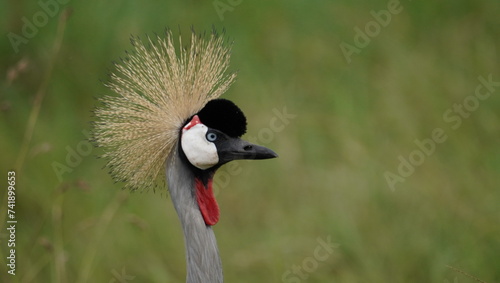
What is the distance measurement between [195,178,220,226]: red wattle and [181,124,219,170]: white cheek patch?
0.23ft

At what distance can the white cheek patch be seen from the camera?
2592 millimetres

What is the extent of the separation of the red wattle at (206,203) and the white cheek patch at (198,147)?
0.07m

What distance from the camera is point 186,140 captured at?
8.55 ft

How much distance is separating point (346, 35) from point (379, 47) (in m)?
0.20

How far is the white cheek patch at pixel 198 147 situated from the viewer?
102 inches

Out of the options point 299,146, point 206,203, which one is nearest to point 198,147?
point 206,203

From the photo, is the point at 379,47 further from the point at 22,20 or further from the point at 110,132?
the point at 110,132

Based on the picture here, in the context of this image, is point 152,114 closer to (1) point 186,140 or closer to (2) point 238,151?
(1) point 186,140

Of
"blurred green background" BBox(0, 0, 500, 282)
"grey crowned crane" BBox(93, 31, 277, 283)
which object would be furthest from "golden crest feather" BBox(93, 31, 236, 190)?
"blurred green background" BBox(0, 0, 500, 282)

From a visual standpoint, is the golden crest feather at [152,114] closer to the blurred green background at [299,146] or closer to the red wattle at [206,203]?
the red wattle at [206,203]

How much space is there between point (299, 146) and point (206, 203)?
2.20 metres

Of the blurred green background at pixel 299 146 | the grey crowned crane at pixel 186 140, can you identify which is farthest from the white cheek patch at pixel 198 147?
the blurred green background at pixel 299 146

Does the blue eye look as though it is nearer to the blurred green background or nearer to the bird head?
the bird head

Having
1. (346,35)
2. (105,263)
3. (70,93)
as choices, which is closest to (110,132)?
(105,263)
